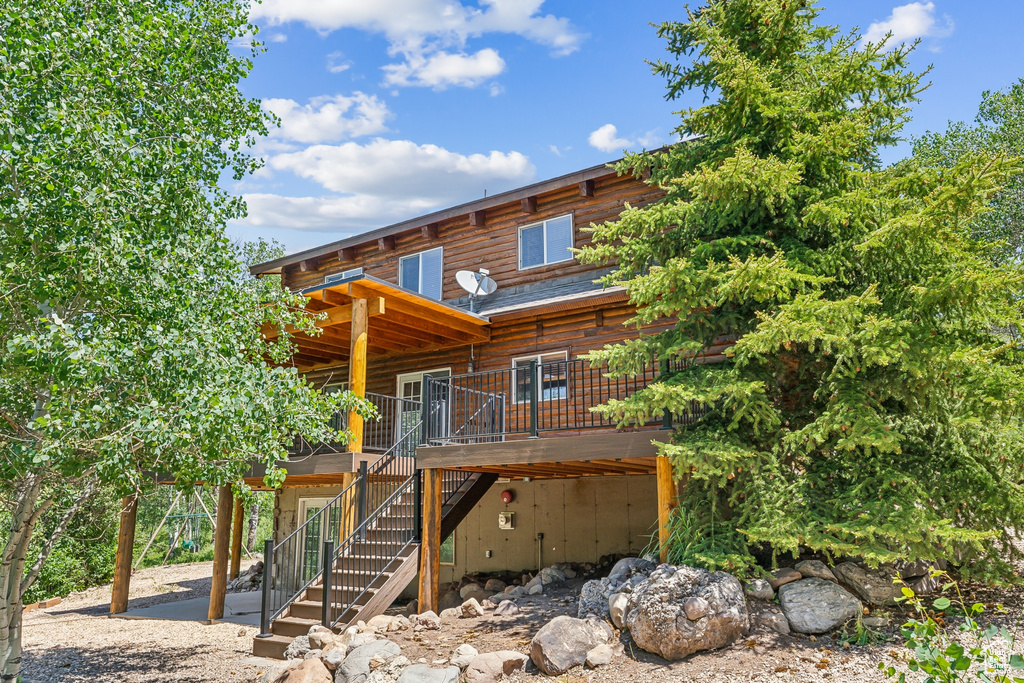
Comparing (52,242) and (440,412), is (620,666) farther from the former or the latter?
(52,242)

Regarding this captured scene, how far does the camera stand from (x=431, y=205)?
130750 mm

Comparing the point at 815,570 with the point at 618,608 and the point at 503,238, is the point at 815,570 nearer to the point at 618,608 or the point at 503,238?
the point at 618,608

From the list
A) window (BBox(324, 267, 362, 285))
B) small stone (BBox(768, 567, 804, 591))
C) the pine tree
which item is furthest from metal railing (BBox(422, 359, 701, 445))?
window (BBox(324, 267, 362, 285))

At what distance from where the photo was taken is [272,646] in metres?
8.84

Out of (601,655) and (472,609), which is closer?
(601,655)

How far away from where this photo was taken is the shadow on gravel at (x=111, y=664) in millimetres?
8930

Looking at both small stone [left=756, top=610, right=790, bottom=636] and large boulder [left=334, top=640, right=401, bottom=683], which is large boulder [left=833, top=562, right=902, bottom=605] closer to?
small stone [left=756, top=610, right=790, bottom=636]

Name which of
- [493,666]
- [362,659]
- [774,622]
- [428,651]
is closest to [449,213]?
[428,651]

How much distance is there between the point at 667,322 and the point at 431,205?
12292cm

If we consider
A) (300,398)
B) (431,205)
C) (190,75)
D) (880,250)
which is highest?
(431,205)

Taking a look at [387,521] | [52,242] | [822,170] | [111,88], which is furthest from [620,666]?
[111,88]

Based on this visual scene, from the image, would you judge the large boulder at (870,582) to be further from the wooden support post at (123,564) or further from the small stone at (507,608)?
the wooden support post at (123,564)

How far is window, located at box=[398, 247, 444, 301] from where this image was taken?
15102mm

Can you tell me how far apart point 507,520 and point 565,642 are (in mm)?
5941
